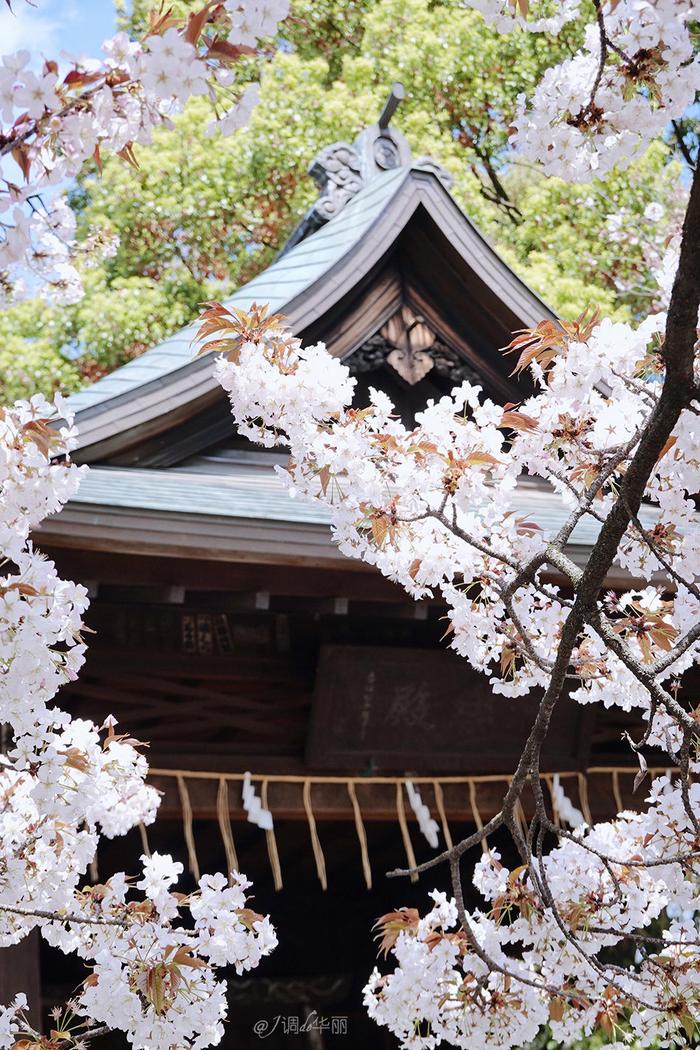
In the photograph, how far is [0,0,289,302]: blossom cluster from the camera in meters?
1.63

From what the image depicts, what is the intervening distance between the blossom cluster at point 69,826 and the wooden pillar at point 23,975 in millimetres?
733

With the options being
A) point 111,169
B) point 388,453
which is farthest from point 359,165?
point 111,169

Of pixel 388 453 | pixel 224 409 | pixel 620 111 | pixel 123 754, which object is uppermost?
pixel 224 409

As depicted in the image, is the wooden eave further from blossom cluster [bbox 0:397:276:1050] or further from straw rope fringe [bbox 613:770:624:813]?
straw rope fringe [bbox 613:770:624:813]

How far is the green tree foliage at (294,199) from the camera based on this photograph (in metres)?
12.1

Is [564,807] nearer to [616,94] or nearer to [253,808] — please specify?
[253,808]

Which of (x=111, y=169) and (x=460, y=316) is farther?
(x=111, y=169)

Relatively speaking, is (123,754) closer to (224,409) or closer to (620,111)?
(620,111)

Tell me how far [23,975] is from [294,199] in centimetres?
1029

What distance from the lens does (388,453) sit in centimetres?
252

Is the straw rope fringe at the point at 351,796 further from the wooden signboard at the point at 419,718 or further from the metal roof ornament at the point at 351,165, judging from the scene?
the metal roof ornament at the point at 351,165

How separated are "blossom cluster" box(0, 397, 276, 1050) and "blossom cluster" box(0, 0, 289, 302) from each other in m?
0.56

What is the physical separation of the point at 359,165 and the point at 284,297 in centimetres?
137

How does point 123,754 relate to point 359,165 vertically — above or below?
below
